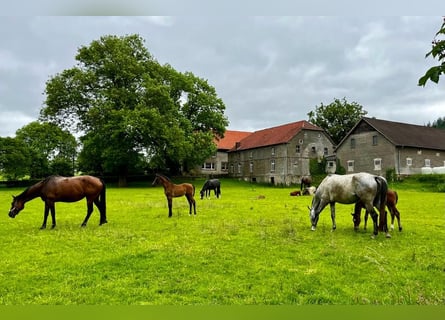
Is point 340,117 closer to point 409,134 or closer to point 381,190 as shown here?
point 409,134

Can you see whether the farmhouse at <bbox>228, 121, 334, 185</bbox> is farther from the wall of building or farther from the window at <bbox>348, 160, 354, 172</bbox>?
the window at <bbox>348, 160, 354, 172</bbox>

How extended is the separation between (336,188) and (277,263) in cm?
459

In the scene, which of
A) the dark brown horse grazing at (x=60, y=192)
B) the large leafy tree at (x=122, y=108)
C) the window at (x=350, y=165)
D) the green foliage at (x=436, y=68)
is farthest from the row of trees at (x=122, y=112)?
the green foliage at (x=436, y=68)

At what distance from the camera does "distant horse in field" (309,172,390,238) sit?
9617 mm

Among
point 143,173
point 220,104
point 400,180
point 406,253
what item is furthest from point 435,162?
point 406,253

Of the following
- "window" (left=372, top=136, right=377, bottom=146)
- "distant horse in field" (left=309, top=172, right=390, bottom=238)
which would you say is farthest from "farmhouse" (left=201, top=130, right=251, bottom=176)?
"distant horse in field" (left=309, top=172, right=390, bottom=238)

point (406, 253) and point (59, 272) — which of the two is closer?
point (59, 272)

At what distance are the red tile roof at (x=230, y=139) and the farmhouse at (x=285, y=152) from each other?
568cm

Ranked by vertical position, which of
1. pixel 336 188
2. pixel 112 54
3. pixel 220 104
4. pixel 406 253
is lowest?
pixel 406 253

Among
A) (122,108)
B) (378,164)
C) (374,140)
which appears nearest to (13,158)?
(122,108)

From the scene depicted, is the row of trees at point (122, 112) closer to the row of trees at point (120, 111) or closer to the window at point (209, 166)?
the row of trees at point (120, 111)

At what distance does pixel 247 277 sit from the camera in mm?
5773

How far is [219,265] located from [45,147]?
4816 centimetres

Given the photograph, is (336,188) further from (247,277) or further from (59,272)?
(59,272)
